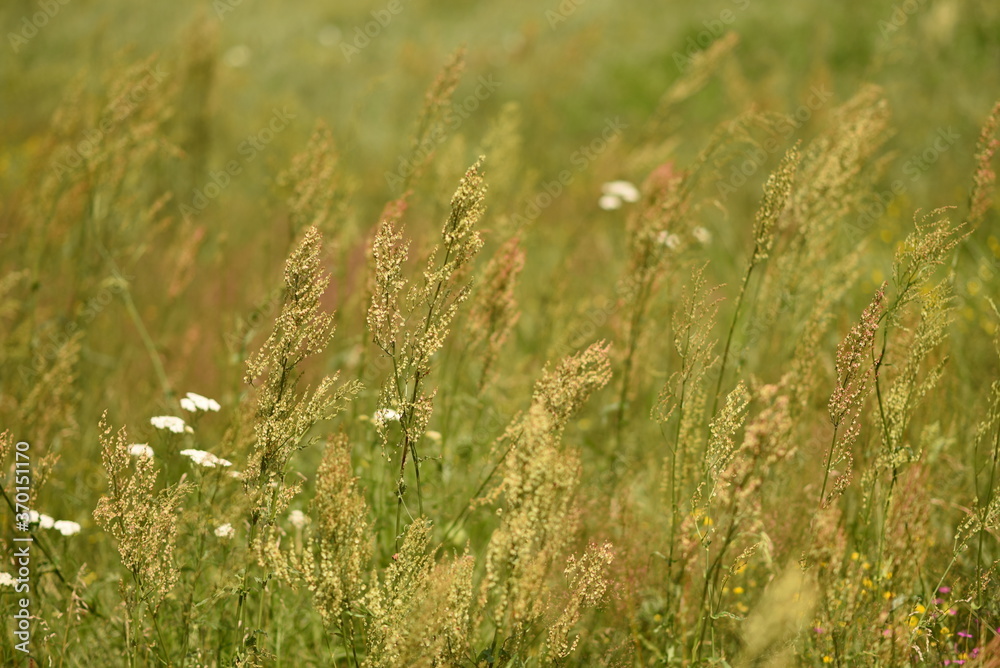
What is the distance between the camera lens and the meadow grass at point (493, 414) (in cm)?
182

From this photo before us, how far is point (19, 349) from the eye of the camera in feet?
11.3

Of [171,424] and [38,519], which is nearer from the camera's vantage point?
[38,519]

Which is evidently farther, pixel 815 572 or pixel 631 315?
pixel 631 315

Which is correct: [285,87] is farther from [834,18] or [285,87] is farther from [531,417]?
[531,417]

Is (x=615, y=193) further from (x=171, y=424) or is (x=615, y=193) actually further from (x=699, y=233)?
(x=171, y=424)

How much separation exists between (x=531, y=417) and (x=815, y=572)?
86cm

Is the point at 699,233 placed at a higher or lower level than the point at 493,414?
higher

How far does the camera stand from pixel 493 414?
10.3 feet

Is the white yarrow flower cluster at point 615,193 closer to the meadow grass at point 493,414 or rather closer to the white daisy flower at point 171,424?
the meadow grass at point 493,414

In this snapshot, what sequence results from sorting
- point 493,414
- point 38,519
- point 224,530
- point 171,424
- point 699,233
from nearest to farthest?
point 224,530, point 38,519, point 171,424, point 493,414, point 699,233

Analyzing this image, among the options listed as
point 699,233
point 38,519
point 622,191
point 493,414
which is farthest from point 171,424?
point 622,191

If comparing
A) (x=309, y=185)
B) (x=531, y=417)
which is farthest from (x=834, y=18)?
(x=531, y=417)

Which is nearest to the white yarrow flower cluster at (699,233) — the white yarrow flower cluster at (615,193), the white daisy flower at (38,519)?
the white yarrow flower cluster at (615,193)

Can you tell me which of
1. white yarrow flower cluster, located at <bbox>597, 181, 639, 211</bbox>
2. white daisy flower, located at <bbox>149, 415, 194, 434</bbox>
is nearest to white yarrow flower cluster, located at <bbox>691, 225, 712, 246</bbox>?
white yarrow flower cluster, located at <bbox>597, 181, 639, 211</bbox>
